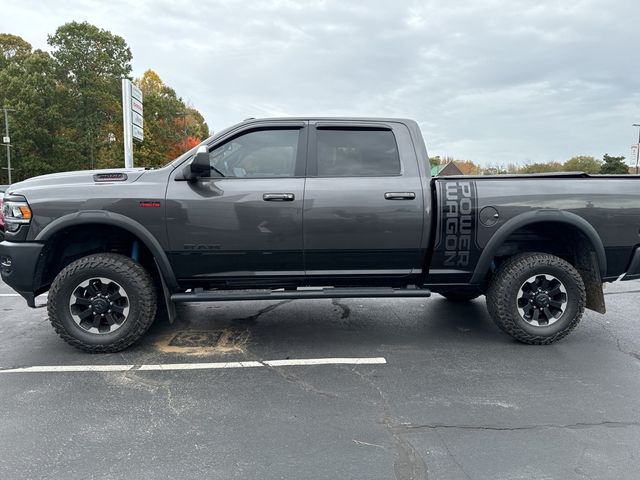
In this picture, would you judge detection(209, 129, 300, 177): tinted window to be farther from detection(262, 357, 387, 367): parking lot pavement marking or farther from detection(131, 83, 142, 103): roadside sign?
detection(131, 83, 142, 103): roadside sign

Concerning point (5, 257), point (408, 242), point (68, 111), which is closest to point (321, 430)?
point (408, 242)

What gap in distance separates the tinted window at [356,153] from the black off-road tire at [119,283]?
191cm

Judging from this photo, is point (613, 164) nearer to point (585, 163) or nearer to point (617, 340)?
point (585, 163)

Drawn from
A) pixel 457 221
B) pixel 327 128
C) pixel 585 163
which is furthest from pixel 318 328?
pixel 585 163

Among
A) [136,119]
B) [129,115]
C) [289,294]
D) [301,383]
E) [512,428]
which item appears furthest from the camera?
[136,119]

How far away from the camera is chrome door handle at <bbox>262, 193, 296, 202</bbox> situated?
4098mm

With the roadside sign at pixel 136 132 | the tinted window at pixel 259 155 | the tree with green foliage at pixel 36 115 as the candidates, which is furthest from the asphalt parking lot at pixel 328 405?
the tree with green foliage at pixel 36 115

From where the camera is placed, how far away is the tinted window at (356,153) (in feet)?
14.2

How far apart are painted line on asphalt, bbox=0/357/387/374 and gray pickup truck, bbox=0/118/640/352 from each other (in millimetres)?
283

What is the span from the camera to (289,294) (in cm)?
419

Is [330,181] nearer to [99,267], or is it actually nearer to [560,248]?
[99,267]

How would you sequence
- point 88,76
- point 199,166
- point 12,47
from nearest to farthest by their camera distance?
point 199,166
point 88,76
point 12,47

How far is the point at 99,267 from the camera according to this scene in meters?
4.09

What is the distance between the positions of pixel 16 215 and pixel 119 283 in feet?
3.41
